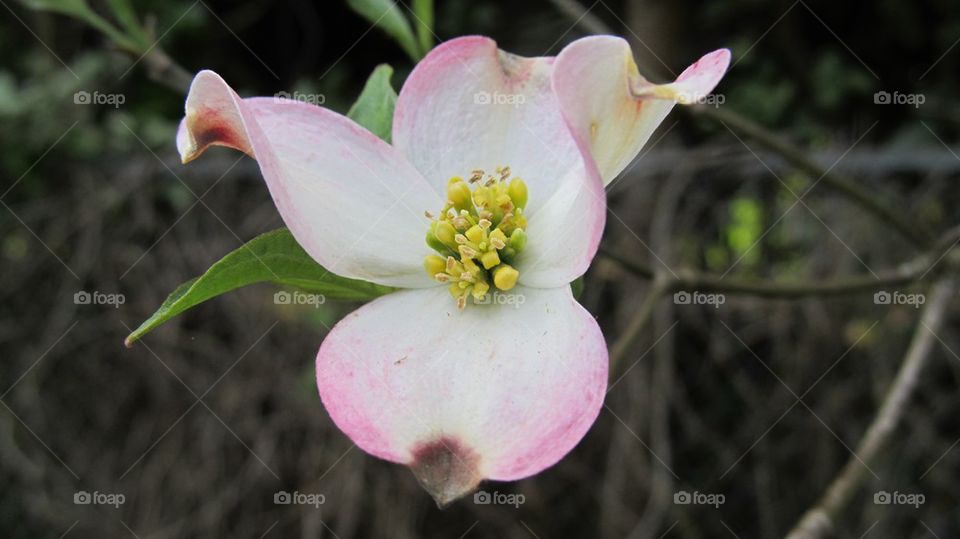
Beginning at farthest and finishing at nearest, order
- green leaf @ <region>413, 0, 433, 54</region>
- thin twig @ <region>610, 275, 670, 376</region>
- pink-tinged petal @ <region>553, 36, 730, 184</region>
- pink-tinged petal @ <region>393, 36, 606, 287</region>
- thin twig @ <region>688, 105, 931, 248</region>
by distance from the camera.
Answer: thin twig @ <region>688, 105, 931, 248</region>, green leaf @ <region>413, 0, 433, 54</region>, thin twig @ <region>610, 275, 670, 376</region>, pink-tinged petal @ <region>393, 36, 606, 287</region>, pink-tinged petal @ <region>553, 36, 730, 184</region>

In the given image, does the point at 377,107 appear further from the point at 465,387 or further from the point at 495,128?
the point at 465,387

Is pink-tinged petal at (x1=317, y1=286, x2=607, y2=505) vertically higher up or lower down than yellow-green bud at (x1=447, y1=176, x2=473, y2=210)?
lower down

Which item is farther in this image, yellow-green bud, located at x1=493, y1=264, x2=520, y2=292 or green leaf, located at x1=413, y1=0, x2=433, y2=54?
green leaf, located at x1=413, y1=0, x2=433, y2=54

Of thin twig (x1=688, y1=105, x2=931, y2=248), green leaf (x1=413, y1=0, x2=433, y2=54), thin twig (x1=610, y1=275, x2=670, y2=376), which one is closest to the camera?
thin twig (x1=610, y1=275, x2=670, y2=376)

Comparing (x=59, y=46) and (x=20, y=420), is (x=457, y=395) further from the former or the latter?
(x=59, y=46)

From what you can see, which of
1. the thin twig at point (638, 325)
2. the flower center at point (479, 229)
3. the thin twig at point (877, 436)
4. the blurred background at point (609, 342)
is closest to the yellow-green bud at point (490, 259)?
the flower center at point (479, 229)

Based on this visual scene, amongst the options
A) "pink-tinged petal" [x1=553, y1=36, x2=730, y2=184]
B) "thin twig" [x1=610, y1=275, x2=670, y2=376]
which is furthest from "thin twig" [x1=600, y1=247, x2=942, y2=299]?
"pink-tinged petal" [x1=553, y1=36, x2=730, y2=184]

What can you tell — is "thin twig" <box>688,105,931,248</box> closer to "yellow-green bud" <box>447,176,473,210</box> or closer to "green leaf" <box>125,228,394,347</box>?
"yellow-green bud" <box>447,176,473,210</box>
